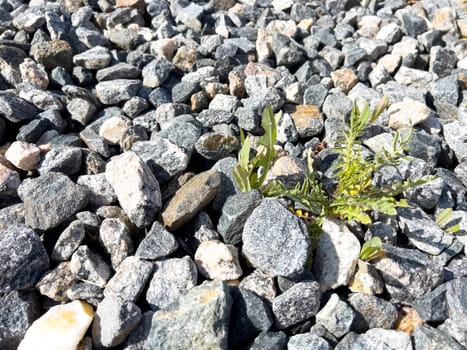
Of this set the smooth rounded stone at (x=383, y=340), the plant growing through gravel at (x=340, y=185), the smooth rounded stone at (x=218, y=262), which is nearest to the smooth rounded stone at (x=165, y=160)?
the plant growing through gravel at (x=340, y=185)

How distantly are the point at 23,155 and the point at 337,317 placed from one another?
6.12 feet

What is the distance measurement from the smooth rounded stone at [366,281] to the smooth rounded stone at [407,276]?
5 centimetres

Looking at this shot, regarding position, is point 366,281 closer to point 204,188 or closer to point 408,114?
point 204,188

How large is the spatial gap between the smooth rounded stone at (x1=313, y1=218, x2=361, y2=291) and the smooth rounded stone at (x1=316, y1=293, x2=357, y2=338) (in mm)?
147

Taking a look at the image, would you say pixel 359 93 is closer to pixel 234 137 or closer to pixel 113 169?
pixel 234 137

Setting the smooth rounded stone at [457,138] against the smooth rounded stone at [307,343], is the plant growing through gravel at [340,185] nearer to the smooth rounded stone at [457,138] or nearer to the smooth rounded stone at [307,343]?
the smooth rounded stone at [307,343]

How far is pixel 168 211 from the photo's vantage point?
2.20 m

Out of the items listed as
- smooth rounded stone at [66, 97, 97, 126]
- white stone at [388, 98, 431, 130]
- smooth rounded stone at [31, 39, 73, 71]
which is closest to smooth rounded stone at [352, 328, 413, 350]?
white stone at [388, 98, 431, 130]

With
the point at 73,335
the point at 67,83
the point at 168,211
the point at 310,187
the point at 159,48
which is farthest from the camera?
the point at 159,48

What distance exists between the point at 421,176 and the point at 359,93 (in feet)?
3.11

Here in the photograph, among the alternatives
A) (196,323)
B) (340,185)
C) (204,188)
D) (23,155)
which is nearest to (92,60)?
(23,155)

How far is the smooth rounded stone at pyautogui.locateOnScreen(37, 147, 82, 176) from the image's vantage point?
93.9 inches

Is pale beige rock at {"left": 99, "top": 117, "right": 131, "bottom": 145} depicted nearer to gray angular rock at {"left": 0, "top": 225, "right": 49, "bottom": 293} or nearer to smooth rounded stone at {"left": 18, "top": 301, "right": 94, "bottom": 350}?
gray angular rock at {"left": 0, "top": 225, "right": 49, "bottom": 293}

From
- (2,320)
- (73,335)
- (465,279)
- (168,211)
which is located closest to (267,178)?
(168,211)
